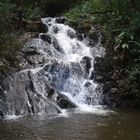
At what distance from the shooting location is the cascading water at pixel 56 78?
13.1m

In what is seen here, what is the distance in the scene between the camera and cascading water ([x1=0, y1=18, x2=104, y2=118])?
13133 mm

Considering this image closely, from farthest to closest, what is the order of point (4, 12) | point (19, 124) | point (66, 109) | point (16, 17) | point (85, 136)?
point (16, 17)
point (4, 12)
point (66, 109)
point (19, 124)
point (85, 136)

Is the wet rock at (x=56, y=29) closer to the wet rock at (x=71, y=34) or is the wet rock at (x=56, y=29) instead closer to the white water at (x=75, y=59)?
the white water at (x=75, y=59)

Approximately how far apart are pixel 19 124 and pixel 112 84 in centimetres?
493

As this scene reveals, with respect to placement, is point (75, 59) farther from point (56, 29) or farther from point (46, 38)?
point (56, 29)

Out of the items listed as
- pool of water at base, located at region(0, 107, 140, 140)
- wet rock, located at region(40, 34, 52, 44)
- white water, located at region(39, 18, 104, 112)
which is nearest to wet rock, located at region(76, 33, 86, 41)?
white water, located at region(39, 18, 104, 112)

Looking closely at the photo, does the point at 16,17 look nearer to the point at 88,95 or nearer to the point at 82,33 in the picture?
the point at 82,33

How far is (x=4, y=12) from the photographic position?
1559cm

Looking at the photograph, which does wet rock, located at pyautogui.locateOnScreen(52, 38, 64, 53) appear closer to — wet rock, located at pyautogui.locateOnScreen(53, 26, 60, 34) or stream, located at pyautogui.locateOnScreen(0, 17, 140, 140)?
stream, located at pyautogui.locateOnScreen(0, 17, 140, 140)

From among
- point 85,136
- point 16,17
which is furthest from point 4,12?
point 85,136

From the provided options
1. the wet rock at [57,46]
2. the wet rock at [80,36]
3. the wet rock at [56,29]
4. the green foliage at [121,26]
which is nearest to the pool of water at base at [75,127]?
the green foliage at [121,26]

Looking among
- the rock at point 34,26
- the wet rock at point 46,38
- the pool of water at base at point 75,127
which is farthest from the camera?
the rock at point 34,26

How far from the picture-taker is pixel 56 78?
49.1ft

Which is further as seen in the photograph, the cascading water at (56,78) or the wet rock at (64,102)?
the wet rock at (64,102)
